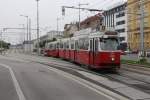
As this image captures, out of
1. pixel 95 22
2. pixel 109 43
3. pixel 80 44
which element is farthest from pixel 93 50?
pixel 95 22

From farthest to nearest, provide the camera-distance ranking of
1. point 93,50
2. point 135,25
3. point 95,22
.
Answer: point 135,25 < point 95,22 < point 93,50

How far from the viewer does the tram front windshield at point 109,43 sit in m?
29.1

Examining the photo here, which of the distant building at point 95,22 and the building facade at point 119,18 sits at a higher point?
the building facade at point 119,18

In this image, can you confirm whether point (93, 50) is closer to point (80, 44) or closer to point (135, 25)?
point (80, 44)

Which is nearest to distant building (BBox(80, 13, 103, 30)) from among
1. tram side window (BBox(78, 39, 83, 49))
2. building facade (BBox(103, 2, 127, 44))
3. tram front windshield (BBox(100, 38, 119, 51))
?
tram side window (BBox(78, 39, 83, 49))

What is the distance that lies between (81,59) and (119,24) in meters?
98.3

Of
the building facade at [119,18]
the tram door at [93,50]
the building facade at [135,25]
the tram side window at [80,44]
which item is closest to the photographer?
the tram door at [93,50]

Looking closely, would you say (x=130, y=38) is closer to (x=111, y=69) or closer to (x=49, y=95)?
(x=111, y=69)

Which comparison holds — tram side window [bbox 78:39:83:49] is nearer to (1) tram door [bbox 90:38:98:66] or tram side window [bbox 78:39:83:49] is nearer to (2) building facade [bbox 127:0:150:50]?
(1) tram door [bbox 90:38:98:66]

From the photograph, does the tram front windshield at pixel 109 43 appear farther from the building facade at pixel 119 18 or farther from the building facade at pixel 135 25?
the building facade at pixel 119 18

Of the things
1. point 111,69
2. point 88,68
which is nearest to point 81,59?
point 88,68

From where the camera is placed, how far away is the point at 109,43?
29.2 metres

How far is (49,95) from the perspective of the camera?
645 inches

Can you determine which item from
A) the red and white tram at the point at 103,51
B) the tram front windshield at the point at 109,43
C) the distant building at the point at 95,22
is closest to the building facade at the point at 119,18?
the distant building at the point at 95,22
